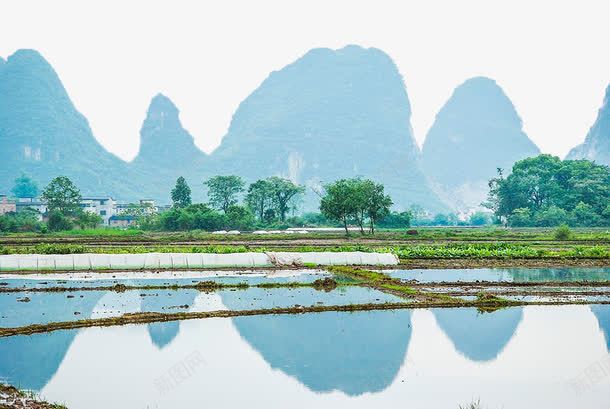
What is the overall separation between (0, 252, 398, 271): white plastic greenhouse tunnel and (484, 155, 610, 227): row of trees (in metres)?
42.7

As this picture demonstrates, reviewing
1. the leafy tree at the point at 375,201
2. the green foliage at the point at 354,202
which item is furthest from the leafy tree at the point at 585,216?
the leafy tree at the point at 375,201

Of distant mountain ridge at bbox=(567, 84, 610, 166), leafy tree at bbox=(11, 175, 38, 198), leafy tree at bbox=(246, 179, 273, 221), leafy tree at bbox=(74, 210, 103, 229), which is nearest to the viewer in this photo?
leafy tree at bbox=(74, 210, 103, 229)

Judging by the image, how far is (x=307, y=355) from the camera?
1230 cm

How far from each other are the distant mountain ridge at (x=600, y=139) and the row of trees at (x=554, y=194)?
300ft

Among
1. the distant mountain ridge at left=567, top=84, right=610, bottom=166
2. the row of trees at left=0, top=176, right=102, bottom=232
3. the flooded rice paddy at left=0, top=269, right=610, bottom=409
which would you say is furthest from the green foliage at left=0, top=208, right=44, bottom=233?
the distant mountain ridge at left=567, top=84, right=610, bottom=166

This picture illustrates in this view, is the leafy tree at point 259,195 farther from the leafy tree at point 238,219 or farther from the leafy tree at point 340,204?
the leafy tree at point 340,204

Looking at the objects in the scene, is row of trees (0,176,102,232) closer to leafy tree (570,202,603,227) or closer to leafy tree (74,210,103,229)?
leafy tree (74,210,103,229)

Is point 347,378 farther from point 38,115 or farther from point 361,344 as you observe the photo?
point 38,115

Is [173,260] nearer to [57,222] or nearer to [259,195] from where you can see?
[57,222]

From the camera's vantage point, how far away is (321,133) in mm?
198750

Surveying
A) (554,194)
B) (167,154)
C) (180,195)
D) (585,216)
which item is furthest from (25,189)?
(585,216)

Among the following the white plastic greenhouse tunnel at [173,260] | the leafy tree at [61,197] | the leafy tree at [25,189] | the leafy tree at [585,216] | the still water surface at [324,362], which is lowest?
the still water surface at [324,362]

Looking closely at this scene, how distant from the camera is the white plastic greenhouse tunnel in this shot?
81.7 ft

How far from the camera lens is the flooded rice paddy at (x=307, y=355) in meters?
10.1
